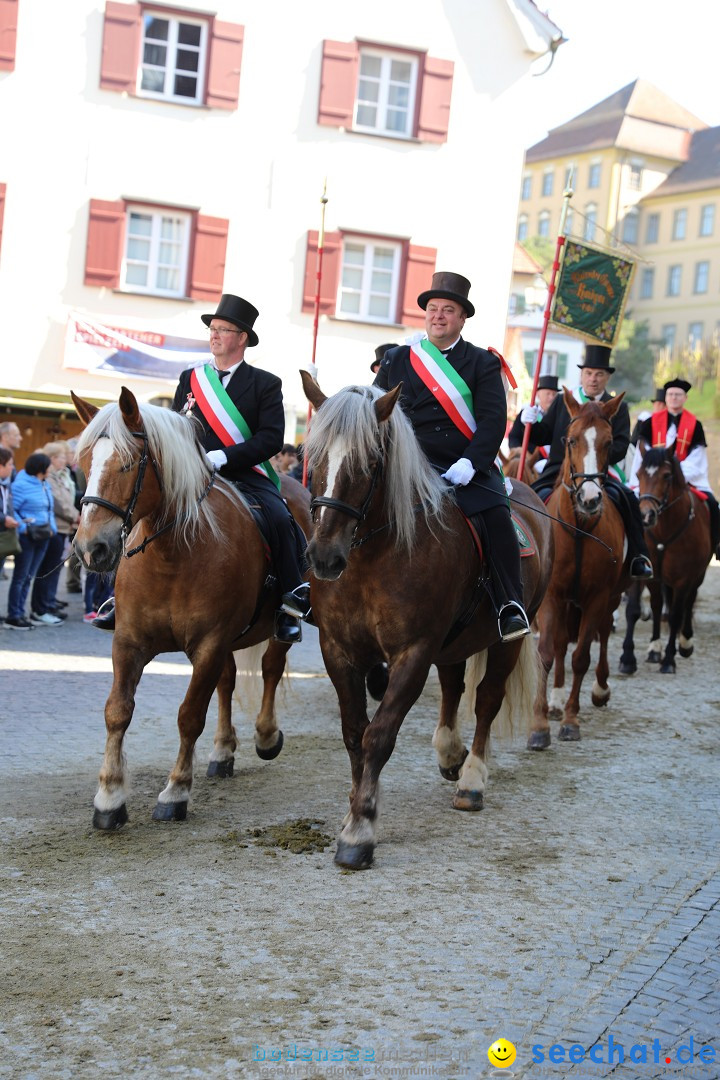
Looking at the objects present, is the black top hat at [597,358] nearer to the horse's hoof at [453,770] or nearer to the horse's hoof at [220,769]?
the horse's hoof at [453,770]

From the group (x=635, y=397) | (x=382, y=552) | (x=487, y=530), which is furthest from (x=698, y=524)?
(x=635, y=397)

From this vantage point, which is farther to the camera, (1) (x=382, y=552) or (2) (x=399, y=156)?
(2) (x=399, y=156)

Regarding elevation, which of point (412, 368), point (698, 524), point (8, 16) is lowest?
point (698, 524)

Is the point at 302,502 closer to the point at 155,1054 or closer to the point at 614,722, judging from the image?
the point at 614,722

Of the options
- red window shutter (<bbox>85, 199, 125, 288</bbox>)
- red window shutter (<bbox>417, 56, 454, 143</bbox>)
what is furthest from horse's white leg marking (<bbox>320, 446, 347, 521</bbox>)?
red window shutter (<bbox>417, 56, 454, 143</bbox>)

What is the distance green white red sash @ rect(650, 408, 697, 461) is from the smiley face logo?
1064 cm

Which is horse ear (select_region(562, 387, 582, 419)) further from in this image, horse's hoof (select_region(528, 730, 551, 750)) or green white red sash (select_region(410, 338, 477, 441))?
green white red sash (select_region(410, 338, 477, 441))

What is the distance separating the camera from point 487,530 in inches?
261

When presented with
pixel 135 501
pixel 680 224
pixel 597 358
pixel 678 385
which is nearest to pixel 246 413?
pixel 135 501

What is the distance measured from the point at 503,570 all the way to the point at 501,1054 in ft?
10.5

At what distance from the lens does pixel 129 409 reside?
5973 millimetres

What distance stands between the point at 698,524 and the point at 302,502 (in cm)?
656

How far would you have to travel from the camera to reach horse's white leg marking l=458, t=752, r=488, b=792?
7082mm

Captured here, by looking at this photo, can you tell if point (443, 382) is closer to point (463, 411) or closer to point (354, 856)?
point (463, 411)
